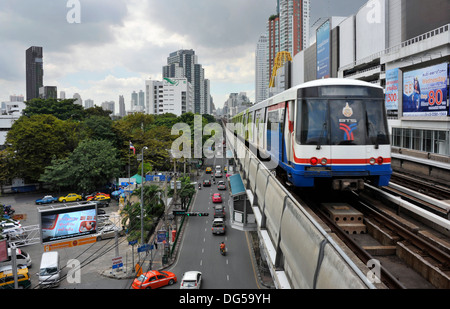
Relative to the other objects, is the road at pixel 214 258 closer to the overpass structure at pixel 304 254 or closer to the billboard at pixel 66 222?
the billboard at pixel 66 222

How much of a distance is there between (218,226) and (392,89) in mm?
18512

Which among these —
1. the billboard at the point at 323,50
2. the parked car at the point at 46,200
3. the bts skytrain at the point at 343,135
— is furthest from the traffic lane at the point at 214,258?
the billboard at the point at 323,50

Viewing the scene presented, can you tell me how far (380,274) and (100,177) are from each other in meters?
37.1

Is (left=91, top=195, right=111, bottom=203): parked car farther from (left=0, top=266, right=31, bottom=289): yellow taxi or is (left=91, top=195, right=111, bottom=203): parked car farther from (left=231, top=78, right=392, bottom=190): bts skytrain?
(left=231, top=78, right=392, bottom=190): bts skytrain

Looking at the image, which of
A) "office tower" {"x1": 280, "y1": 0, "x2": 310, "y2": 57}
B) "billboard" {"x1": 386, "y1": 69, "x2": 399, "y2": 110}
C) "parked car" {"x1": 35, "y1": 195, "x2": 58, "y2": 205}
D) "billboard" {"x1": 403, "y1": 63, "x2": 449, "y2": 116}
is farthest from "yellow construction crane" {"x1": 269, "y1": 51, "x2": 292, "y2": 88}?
"parked car" {"x1": 35, "y1": 195, "x2": 58, "y2": 205}

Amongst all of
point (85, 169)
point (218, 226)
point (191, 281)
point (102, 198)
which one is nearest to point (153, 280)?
point (191, 281)

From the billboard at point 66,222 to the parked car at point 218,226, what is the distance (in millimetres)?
10540

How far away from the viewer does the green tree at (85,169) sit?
36156 mm

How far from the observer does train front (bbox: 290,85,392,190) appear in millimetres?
7809

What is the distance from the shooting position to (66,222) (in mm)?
17312
